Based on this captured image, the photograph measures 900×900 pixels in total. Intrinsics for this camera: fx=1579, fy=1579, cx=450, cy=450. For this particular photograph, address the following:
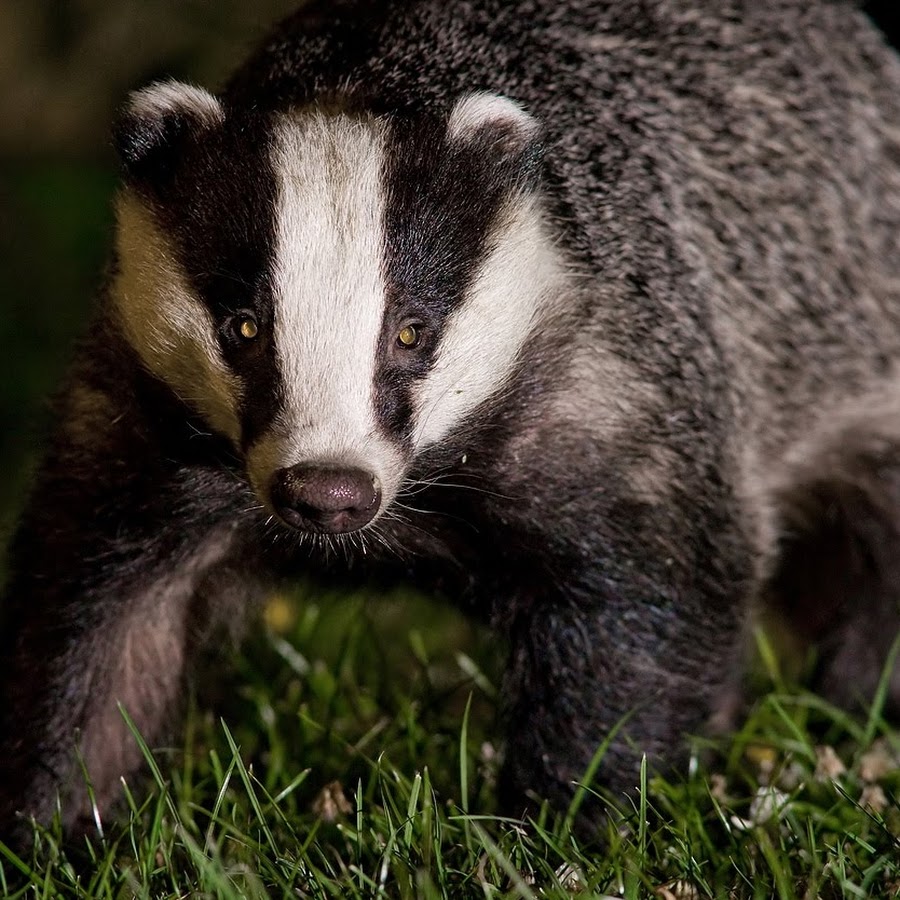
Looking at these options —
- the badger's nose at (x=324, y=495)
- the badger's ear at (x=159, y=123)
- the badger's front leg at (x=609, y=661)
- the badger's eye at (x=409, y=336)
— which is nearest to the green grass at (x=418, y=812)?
the badger's front leg at (x=609, y=661)

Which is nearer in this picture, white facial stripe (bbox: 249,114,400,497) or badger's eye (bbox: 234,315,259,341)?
white facial stripe (bbox: 249,114,400,497)

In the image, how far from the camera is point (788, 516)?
3.69m

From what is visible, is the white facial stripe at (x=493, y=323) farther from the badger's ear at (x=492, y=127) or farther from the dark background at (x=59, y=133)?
the dark background at (x=59, y=133)

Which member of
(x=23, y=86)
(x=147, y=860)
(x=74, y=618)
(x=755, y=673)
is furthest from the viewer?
(x=23, y=86)

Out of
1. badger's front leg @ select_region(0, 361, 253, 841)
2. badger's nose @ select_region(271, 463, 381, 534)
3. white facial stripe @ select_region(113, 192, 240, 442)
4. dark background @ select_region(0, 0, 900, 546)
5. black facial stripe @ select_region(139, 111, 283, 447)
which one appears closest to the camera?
badger's nose @ select_region(271, 463, 381, 534)

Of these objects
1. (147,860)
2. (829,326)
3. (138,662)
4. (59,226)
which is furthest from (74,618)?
(59,226)

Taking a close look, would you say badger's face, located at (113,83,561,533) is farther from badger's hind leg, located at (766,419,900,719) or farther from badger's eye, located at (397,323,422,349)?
badger's hind leg, located at (766,419,900,719)

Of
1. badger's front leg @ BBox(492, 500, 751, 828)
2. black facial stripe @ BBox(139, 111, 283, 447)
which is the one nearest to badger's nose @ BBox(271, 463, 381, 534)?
black facial stripe @ BBox(139, 111, 283, 447)

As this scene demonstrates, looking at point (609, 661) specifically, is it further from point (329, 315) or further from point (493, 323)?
point (329, 315)

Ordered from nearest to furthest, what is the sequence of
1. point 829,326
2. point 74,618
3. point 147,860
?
point 147,860 < point 74,618 < point 829,326

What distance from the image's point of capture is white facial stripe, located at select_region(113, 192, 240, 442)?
2.56 meters

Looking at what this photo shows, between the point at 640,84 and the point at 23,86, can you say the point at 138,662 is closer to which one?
the point at 640,84

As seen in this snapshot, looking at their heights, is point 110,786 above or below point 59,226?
above

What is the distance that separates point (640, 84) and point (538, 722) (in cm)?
128
